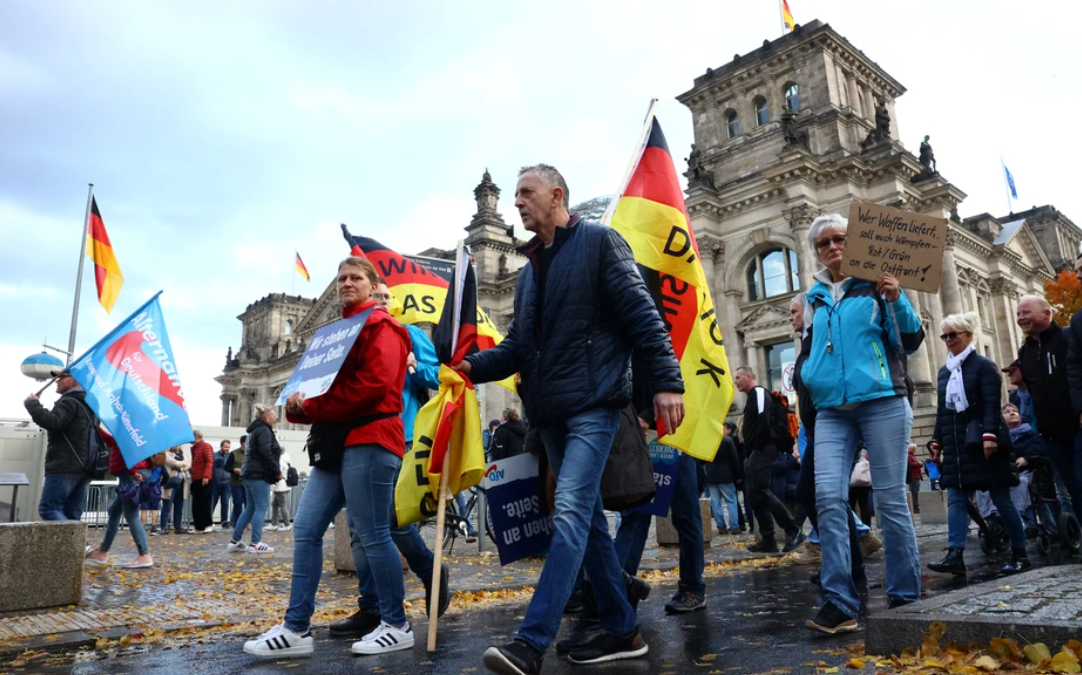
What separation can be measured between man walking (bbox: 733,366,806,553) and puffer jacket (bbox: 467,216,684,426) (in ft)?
19.0

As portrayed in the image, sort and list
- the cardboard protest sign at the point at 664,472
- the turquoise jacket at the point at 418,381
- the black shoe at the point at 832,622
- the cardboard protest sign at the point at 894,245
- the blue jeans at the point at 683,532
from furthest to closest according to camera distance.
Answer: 1. the turquoise jacket at the point at 418,381
2. the cardboard protest sign at the point at 664,472
3. the blue jeans at the point at 683,532
4. the cardboard protest sign at the point at 894,245
5. the black shoe at the point at 832,622

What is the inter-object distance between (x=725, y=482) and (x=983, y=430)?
7022 mm

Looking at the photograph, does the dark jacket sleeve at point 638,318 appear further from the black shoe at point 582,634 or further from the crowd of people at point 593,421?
the black shoe at point 582,634

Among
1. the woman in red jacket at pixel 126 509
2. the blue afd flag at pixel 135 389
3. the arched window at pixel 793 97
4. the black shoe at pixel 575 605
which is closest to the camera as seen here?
the black shoe at pixel 575 605

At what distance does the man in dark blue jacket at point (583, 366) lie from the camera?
356cm

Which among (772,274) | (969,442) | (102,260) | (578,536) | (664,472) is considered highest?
(772,274)

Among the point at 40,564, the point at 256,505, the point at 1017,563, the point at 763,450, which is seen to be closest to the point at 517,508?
the point at 40,564

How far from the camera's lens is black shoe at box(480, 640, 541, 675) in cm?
306

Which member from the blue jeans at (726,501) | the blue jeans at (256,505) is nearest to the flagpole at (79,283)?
the blue jeans at (256,505)

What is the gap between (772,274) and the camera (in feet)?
117

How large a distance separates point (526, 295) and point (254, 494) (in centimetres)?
905

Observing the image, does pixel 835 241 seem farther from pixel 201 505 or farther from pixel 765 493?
pixel 201 505

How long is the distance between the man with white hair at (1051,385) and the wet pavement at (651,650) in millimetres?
1630

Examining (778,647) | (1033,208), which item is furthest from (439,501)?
(1033,208)
